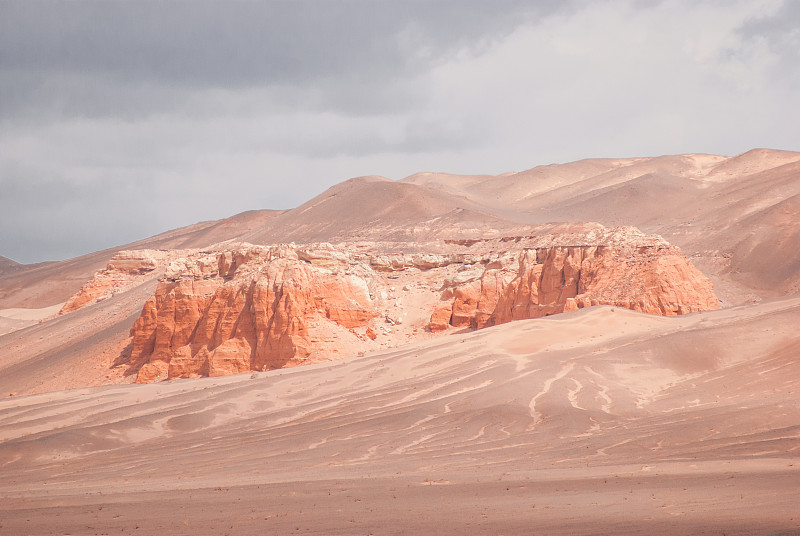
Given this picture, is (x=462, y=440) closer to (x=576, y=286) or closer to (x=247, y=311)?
(x=247, y=311)

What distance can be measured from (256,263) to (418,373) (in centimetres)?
1384

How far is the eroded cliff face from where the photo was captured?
37.2 metres

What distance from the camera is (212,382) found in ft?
106

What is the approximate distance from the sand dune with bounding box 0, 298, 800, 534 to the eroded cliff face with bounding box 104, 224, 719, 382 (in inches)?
Result: 130

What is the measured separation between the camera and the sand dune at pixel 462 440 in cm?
1160

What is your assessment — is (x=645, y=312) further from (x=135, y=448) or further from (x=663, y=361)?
(x=135, y=448)

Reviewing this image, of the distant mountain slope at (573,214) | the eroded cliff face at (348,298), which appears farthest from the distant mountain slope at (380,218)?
the eroded cliff face at (348,298)

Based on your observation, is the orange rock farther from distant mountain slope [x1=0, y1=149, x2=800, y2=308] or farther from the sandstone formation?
the sandstone formation

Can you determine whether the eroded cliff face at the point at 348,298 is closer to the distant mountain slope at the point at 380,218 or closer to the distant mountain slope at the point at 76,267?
the distant mountain slope at the point at 380,218

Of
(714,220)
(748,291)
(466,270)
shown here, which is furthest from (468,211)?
(466,270)

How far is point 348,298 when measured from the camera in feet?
129

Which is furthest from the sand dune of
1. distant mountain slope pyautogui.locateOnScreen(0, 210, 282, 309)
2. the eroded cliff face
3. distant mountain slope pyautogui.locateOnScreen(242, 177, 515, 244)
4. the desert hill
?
distant mountain slope pyautogui.locateOnScreen(0, 210, 282, 309)

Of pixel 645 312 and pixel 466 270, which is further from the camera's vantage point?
pixel 466 270

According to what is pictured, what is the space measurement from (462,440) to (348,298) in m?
19.4
